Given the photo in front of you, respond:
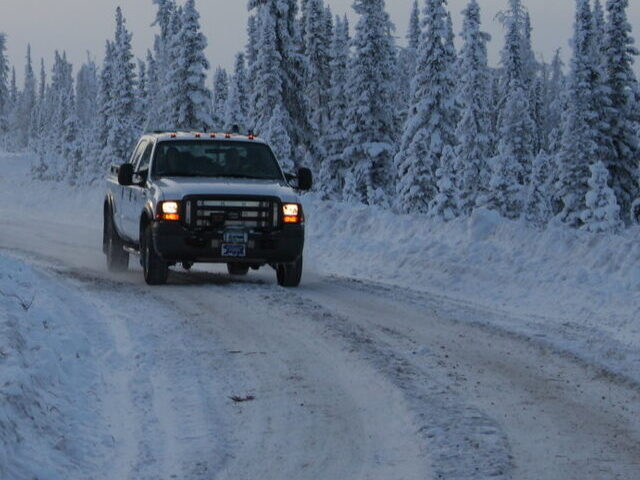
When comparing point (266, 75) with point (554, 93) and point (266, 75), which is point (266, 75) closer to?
point (266, 75)

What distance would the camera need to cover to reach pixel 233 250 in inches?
476

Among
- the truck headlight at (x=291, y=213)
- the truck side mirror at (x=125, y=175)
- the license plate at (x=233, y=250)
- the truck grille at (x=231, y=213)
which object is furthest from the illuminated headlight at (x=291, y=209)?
the truck side mirror at (x=125, y=175)

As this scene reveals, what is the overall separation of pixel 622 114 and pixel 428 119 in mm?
9686

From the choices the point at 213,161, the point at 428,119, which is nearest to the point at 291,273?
the point at 213,161

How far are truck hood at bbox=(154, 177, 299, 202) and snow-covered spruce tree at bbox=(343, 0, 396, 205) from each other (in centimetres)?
3316

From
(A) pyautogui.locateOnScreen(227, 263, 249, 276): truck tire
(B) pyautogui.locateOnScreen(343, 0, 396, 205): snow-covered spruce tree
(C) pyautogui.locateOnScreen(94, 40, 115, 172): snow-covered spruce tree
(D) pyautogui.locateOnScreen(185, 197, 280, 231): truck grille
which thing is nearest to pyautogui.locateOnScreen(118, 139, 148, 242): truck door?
(A) pyautogui.locateOnScreen(227, 263, 249, 276): truck tire

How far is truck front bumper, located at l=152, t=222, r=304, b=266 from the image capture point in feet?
39.2

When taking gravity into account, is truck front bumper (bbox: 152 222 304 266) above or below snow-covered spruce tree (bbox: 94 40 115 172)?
below

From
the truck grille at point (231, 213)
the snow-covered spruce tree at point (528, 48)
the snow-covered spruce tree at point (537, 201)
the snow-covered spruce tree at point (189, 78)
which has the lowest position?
the snow-covered spruce tree at point (537, 201)

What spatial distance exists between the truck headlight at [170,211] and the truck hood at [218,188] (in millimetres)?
79

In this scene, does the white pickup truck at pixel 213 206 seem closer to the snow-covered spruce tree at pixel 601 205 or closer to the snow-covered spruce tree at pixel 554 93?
the snow-covered spruce tree at pixel 601 205

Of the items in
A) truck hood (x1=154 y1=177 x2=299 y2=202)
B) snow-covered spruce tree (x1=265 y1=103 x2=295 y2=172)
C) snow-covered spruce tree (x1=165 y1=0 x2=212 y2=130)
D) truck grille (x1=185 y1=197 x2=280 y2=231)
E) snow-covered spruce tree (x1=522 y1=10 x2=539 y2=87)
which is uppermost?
snow-covered spruce tree (x1=522 y1=10 x2=539 y2=87)

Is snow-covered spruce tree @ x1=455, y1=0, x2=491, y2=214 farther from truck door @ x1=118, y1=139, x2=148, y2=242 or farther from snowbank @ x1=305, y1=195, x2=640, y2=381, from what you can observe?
truck door @ x1=118, y1=139, x2=148, y2=242

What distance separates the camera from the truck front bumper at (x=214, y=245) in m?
12.0
